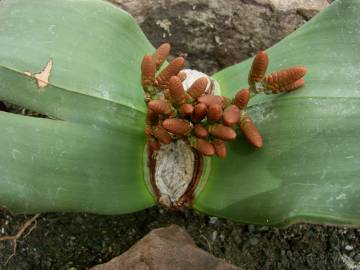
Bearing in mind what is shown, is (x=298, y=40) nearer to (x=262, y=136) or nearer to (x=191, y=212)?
(x=262, y=136)

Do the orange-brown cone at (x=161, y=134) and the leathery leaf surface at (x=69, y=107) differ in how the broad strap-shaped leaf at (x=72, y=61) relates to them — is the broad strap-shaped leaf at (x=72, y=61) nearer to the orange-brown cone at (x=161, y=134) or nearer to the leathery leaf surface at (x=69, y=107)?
the leathery leaf surface at (x=69, y=107)

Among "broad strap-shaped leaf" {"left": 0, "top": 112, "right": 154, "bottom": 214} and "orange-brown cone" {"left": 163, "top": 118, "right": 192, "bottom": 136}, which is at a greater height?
"orange-brown cone" {"left": 163, "top": 118, "right": 192, "bottom": 136}

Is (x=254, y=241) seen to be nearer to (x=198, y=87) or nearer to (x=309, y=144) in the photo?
(x=309, y=144)

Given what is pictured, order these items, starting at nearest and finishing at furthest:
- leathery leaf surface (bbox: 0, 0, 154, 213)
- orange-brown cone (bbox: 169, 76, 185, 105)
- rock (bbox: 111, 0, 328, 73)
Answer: orange-brown cone (bbox: 169, 76, 185, 105) → leathery leaf surface (bbox: 0, 0, 154, 213) → rock (bbox: 111, 0, 328, 73)

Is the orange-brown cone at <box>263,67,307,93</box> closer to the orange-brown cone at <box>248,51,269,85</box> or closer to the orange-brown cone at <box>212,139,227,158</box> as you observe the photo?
the orange-brown cone at <box>248,51,269,85</box>

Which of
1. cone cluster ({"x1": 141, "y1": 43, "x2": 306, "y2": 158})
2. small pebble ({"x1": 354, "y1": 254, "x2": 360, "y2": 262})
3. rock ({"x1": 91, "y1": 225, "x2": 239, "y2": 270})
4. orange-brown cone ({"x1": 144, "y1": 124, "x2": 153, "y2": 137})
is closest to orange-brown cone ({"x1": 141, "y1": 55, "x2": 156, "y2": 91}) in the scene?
cone cluster ({"x1": 141, "y1": 43, "x2": 306, "y2": 158})
